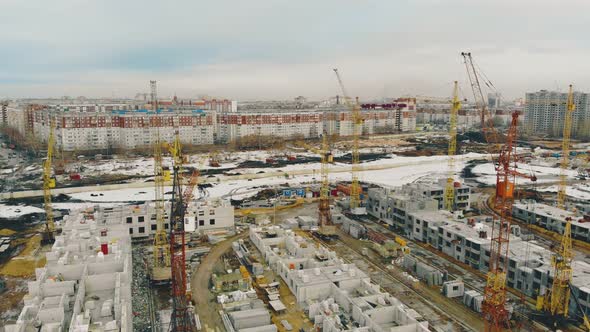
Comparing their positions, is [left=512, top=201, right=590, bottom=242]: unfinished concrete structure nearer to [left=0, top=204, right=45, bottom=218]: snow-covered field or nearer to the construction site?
the construction site

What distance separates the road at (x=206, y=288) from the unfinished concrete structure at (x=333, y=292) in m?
1.83

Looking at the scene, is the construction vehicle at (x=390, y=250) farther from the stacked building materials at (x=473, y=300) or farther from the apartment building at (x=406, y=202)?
the stacked building materials at (x=473, y=300)

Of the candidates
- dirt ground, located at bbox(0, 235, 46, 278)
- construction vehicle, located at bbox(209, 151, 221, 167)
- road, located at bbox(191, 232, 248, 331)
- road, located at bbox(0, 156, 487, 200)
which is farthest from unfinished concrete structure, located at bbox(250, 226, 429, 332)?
construction vehicle, located at bbox(209, 151, 221, 167)

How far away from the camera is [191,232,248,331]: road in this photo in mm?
11663

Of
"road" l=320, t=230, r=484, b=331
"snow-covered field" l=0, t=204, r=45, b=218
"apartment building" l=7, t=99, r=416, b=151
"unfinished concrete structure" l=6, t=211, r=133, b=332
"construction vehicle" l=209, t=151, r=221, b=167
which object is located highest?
"apartment building" l=7, t=99, r=416, b=151

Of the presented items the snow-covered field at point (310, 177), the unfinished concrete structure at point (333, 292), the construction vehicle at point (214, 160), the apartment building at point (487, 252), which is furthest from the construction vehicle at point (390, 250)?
the construction vehicle at point (214, 160)

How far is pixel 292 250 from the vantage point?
607 inches

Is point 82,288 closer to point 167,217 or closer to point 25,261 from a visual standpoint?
point 25,261

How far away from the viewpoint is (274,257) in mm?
14711

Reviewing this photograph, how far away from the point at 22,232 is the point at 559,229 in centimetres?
2356

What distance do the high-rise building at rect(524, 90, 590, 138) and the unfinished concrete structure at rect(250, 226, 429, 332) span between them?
220 feet

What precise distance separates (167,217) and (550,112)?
7399cm

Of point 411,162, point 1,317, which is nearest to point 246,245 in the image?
point 1,317

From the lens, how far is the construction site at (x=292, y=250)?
1095 cm
